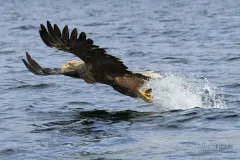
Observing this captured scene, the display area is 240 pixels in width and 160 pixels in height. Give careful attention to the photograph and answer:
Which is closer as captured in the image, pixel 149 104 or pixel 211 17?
pixel 149 104

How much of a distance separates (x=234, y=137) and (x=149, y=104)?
313 centimetres

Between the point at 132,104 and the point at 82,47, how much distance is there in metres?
2.08

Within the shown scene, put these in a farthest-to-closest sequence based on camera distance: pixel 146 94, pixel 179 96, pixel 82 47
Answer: pixel 179 96
pixel 146 94
pixel 82 47

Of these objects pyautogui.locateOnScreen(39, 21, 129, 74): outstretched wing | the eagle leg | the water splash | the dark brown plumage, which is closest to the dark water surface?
the water splash

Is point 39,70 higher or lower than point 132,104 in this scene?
higher

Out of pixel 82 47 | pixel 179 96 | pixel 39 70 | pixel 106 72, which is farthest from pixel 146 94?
pixel 39 70

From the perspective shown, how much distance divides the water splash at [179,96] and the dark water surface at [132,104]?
2 cm

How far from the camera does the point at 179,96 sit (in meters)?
11.8

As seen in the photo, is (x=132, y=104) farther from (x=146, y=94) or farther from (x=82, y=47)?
(x=82, y=47)

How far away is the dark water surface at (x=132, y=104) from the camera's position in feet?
29.8

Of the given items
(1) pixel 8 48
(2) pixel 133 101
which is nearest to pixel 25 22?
(1) pixel 8 48

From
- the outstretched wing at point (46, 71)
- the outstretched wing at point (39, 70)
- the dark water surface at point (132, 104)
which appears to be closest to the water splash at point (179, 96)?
the dark water surface at point (132, 104)

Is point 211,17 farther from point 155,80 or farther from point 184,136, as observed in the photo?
point 184,136

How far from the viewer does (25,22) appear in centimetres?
2923
